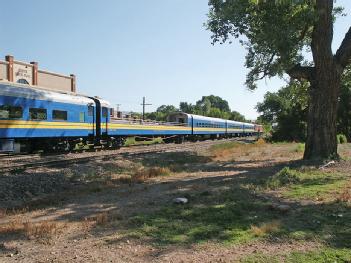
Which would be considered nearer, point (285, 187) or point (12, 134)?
point (285, 187)

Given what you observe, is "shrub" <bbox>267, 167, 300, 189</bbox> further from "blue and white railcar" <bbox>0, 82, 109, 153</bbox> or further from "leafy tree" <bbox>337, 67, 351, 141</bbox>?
"leafy tree" <bbox>337, 67, 351, 141</bbox>

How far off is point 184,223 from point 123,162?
37.7ft

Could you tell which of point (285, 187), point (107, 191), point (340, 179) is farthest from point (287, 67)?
point (107, 191)

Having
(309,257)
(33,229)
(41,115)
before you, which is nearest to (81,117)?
(41,115)

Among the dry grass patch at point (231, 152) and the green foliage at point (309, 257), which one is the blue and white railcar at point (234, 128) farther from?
the green foliage at point (309, 257)

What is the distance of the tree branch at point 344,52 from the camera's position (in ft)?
62.2

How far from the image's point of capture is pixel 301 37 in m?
20.3

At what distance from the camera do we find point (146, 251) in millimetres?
6750

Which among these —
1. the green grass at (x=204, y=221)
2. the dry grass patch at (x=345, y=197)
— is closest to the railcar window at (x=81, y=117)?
the green grass at (x=204, y=221)

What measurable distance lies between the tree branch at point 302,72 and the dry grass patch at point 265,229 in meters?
13.3

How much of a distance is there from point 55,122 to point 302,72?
41.1 feet

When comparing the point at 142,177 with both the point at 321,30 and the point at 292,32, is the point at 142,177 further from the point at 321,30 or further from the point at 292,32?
the point at 321,30

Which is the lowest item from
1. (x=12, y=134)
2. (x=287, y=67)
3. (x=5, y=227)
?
(x=5, y=227)

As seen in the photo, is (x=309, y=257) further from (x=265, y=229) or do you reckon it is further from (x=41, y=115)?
(x=41, y=115)
